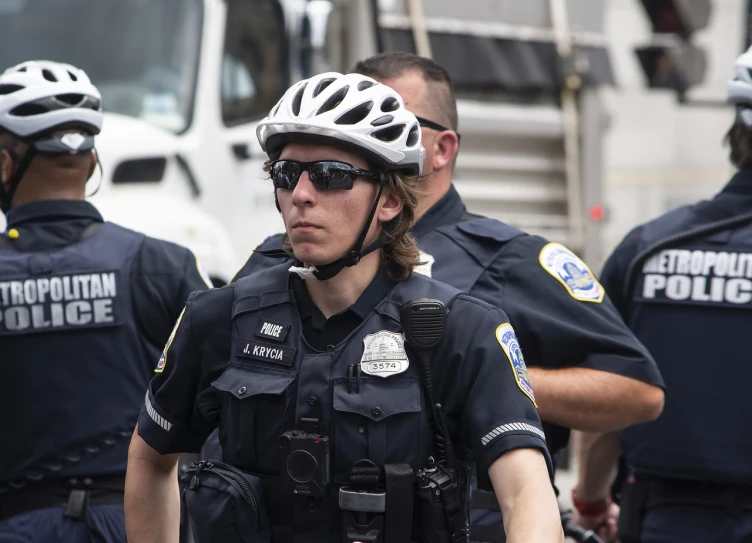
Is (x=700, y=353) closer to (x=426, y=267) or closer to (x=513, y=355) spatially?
(x=426, y=267)

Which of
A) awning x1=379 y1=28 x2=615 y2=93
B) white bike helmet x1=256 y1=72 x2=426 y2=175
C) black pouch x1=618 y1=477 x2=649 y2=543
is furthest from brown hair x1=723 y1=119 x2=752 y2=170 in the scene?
awning x1=379 y1=28 x2=615 y2=93

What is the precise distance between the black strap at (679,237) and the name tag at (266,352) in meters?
1.92

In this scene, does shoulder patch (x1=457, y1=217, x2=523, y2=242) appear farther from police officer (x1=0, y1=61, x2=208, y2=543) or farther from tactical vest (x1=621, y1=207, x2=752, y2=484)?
police officer (x1=0, y1=61, x2=208, y2=543)

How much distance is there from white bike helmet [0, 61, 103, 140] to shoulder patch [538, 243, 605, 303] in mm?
1574

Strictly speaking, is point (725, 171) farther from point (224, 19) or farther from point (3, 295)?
point (3, 295)

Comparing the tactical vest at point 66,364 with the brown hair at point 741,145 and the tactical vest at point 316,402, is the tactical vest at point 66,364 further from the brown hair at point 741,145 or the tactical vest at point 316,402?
the brown hair at point 741,145

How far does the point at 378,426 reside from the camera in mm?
2979

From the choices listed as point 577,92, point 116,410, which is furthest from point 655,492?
point 577,92

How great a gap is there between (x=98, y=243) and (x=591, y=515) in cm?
217

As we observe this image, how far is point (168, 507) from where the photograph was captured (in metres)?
3.43

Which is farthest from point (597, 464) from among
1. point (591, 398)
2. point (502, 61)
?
point (502, 61)

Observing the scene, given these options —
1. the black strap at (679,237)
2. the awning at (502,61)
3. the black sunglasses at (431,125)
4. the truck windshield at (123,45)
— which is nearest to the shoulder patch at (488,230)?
the black sunglasses at (431,125)

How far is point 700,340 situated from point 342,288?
1784mm

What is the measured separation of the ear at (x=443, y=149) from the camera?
4305 millimetres
